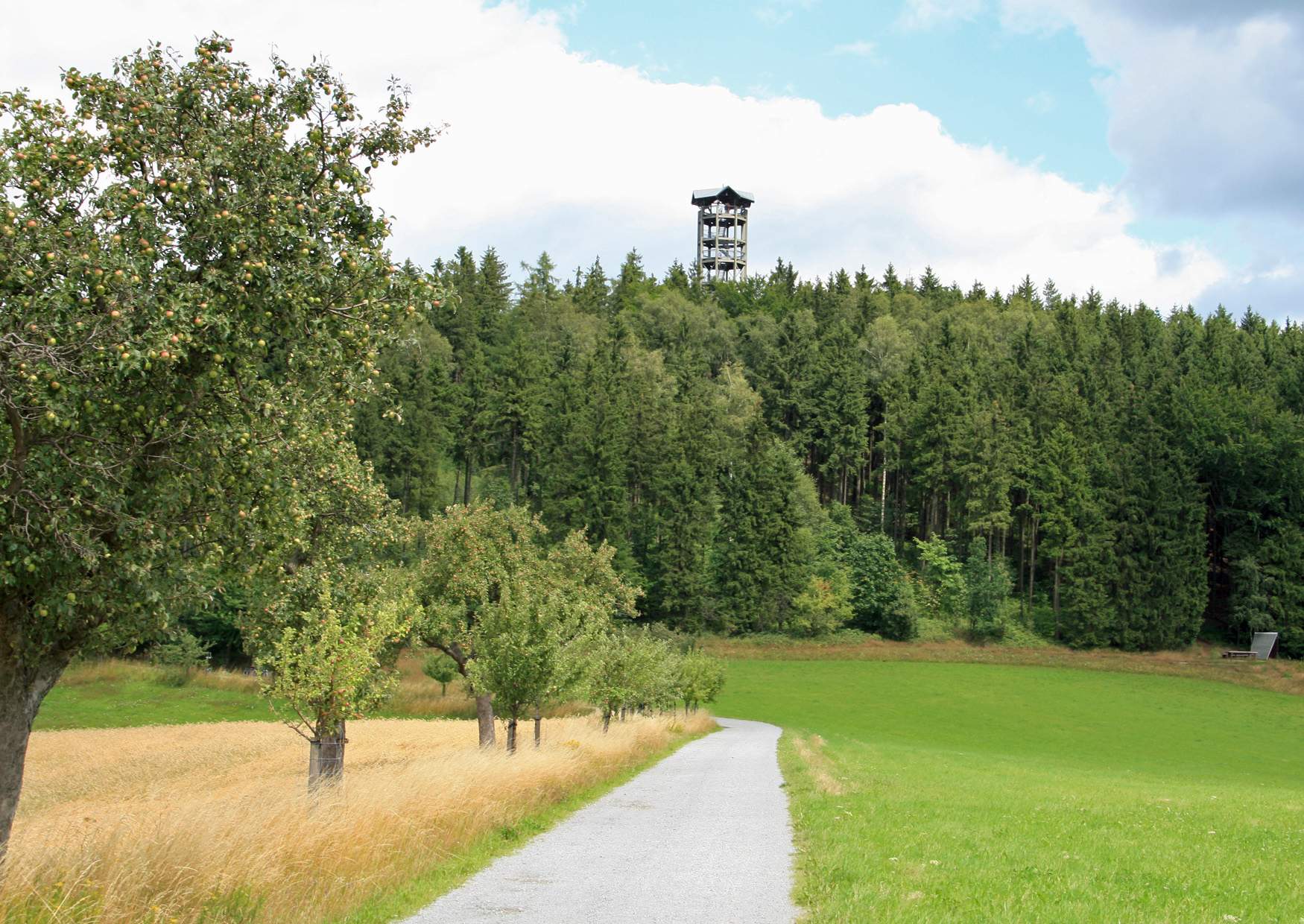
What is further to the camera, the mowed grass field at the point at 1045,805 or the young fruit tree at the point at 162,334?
the mowed grass field at the point at 1045,805

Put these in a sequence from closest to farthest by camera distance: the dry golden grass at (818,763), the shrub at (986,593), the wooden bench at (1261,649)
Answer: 1. the dry golden grass at (818,763)
2. the wooden bench at (1261,649)
3. the shrub at (986,593)

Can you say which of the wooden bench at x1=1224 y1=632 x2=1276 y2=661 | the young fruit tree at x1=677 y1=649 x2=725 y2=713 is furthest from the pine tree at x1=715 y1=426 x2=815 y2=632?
the wooden bench at x1=1224 y1=632 x2=1276 y2=661

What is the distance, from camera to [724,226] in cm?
19938

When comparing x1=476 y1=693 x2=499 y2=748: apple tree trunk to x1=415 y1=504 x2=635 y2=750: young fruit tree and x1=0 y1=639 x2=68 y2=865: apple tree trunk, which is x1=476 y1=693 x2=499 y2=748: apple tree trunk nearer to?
x1=415 y1=504 x2=635 y2=750: young fruit tree

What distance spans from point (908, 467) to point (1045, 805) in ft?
289

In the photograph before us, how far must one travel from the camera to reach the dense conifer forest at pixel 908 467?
87.4 metres

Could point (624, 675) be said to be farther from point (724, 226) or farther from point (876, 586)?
point (724, 226)

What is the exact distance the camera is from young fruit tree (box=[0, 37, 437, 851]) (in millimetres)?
7609

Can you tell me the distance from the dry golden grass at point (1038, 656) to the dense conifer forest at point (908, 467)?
228 centimetres

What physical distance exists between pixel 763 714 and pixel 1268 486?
2423 inches

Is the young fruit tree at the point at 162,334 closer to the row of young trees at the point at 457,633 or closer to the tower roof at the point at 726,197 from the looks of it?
the row of young trees at the point at 457,633

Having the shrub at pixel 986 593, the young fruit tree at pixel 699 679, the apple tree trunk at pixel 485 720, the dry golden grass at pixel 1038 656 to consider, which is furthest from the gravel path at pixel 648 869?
the shrub at pixel 986 593

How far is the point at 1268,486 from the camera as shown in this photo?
307 ft

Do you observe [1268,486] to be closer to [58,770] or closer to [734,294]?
[734,294]
